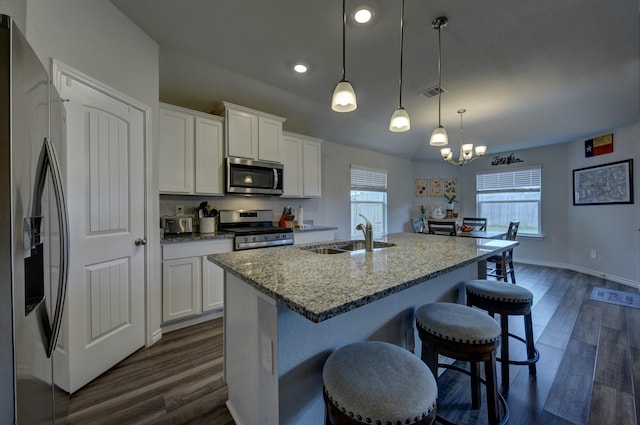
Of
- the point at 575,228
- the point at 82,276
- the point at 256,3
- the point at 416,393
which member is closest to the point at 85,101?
the point at 82,276

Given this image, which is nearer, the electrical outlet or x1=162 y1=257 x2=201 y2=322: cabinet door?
the electrical outlet

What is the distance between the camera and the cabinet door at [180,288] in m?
2.38

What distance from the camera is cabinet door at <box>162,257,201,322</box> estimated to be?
238 cm

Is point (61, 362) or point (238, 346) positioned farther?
point (61, 362)

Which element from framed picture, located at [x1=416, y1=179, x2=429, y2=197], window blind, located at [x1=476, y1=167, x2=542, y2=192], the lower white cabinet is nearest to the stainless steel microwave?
the lower white cabinet

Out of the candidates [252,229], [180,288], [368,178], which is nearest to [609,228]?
[368,178]

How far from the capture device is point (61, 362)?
1586mm

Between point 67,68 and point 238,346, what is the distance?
2033mm

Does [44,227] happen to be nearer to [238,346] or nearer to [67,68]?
[238,346]

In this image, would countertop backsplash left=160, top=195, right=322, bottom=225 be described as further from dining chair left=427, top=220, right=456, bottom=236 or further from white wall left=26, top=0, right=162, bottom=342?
dining chair left=427, top=220, right=456, bottom=236

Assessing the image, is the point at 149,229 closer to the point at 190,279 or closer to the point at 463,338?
the point at 190,279

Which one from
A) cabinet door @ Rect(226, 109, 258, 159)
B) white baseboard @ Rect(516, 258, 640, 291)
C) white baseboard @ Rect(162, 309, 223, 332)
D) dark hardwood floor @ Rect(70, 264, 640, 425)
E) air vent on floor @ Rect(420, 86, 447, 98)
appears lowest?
dark hardwood floor @ Rect(70, 264, 640, 425)

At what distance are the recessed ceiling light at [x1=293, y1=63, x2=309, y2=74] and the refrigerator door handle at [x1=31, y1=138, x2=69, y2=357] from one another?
2.32 meters

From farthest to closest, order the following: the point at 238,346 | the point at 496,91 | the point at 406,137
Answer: the point at 406,137
the point at 496,91
the point at 238,346
